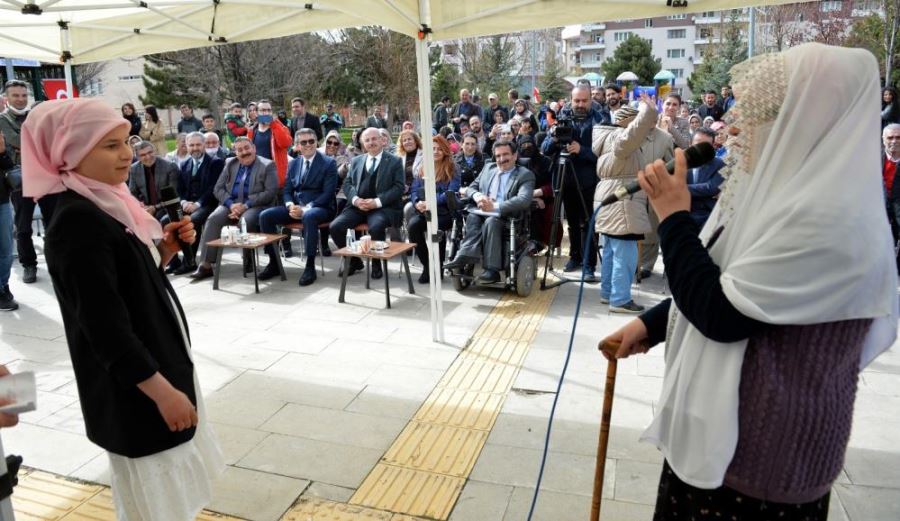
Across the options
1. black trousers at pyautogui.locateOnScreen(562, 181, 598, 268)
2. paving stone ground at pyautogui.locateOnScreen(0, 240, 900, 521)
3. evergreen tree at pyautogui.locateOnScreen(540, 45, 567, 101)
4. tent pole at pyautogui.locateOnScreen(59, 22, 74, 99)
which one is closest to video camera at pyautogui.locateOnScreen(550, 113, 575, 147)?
black trousers at pyautogui.locateOnScreen(562, 181, 598, 268)

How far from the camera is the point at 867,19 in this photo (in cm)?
1981

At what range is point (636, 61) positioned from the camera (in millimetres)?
39688

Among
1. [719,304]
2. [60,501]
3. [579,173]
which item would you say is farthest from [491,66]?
[719,304]

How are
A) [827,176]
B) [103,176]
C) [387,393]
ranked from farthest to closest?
[387,393] < [103,176] < [827,176]

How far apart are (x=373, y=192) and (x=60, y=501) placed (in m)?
4.55

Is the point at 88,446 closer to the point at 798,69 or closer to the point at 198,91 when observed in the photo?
the point at 798,69

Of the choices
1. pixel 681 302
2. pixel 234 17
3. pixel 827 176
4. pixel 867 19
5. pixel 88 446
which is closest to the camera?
pixel 827 176

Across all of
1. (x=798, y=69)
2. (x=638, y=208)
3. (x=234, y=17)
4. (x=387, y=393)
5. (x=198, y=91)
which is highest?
(x=198, y=91)

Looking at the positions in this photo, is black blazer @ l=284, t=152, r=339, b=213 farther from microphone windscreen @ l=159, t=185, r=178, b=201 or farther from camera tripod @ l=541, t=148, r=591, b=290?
microphone windscreen @ l=159, t=185, r=178, b=201

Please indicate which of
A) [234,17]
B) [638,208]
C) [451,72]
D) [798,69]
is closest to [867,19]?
[451,72]

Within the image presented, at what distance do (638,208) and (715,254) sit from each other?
3839 millimetres

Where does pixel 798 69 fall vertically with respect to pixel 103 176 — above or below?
above

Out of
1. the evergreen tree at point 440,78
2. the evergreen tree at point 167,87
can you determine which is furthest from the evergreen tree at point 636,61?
A: the evergreen tree at point 167,87

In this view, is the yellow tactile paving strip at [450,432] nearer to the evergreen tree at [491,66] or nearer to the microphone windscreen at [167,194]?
the microphone windscreen at [167,194]
